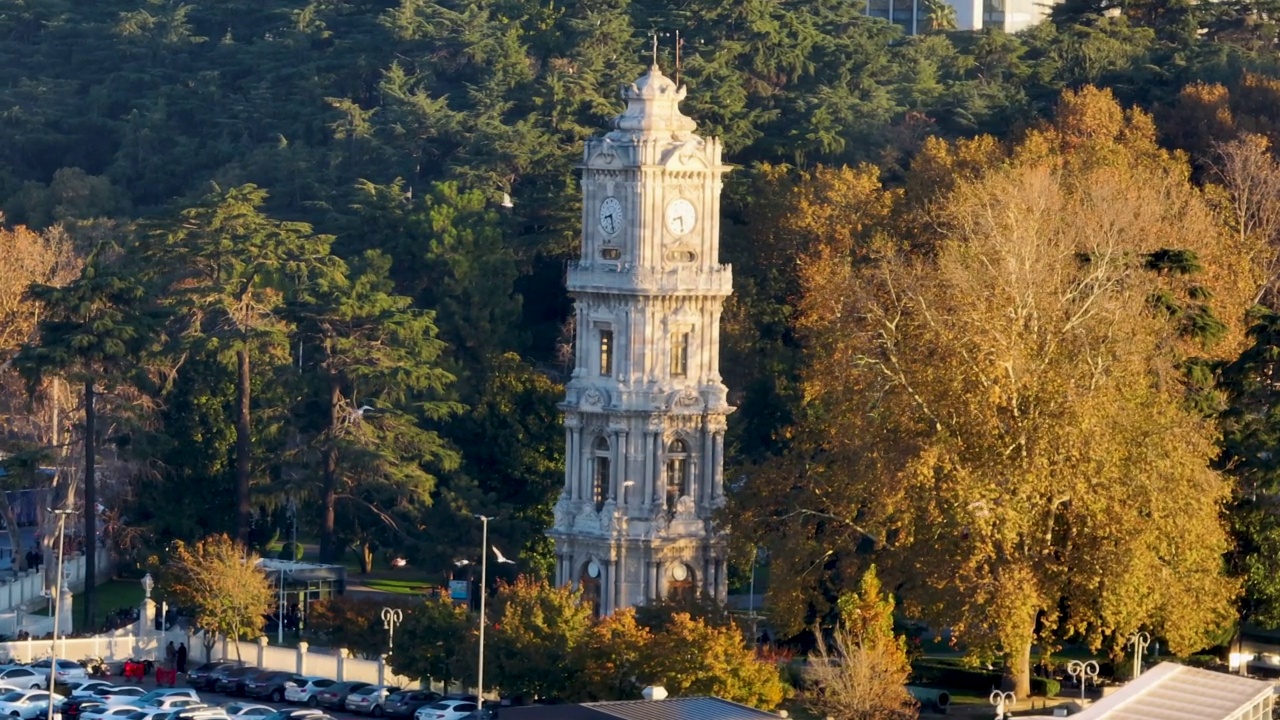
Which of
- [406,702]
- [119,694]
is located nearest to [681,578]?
[406,702]

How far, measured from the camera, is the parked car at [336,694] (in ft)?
→ 294

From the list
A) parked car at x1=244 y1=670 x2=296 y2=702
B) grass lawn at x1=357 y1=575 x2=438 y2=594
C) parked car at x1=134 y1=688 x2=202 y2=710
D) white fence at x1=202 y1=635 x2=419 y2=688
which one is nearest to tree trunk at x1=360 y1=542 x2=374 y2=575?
grass lawn at x1=357 y1=575 x2=438 y2=594

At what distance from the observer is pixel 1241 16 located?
460 ft

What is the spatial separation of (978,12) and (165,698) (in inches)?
4075

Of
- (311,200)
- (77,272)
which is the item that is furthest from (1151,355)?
(311,200)

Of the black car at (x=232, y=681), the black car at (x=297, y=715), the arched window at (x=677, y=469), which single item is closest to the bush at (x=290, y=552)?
the black car at (x=232, y=681)

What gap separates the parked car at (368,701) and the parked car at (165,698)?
152 inches

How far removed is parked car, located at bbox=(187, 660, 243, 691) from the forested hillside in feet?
39.9

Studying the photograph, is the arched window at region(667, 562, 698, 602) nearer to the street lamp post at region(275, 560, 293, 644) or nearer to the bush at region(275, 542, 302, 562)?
the street lamp post at region(275, 560, 293, 644)

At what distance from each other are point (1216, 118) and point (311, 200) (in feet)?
136

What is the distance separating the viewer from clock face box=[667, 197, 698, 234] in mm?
97375

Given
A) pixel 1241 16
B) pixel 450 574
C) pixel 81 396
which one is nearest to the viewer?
pixel 450 574

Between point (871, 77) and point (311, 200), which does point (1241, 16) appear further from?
point (311, 200)

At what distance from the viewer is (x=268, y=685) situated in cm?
9194
